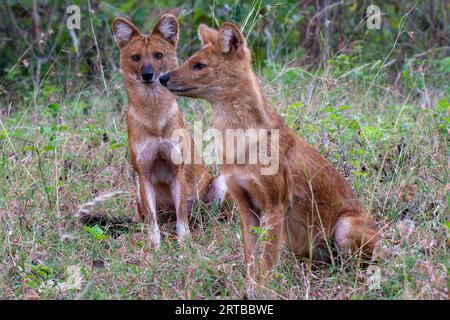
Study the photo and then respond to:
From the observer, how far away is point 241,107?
507cm

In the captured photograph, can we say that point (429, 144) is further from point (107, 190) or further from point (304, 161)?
point (107, 190)

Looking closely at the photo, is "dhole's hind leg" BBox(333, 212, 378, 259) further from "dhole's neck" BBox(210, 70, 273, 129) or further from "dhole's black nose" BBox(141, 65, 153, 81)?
"dhole's black nose" BBox(141, 65, 153, 81)

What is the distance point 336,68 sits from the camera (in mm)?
7863

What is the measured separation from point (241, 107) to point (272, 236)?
2.69 feet

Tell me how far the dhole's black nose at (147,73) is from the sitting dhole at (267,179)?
1407 mm

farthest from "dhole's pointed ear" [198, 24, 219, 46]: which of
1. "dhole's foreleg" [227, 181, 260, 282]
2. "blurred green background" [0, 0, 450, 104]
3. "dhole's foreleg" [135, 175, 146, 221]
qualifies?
"blurred green background" [0, 0, 450, 104]

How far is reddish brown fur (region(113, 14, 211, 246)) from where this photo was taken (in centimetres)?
652

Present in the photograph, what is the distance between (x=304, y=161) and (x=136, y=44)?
7.27ft

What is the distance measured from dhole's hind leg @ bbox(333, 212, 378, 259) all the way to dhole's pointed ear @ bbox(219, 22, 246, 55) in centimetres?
124

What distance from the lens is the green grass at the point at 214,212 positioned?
477 cm

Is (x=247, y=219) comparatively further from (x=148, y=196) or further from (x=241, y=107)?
(x=148, y=196)

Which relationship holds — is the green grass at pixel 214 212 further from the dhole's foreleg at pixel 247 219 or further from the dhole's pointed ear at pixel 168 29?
the dhole's pointed ear at pixel 168 29
